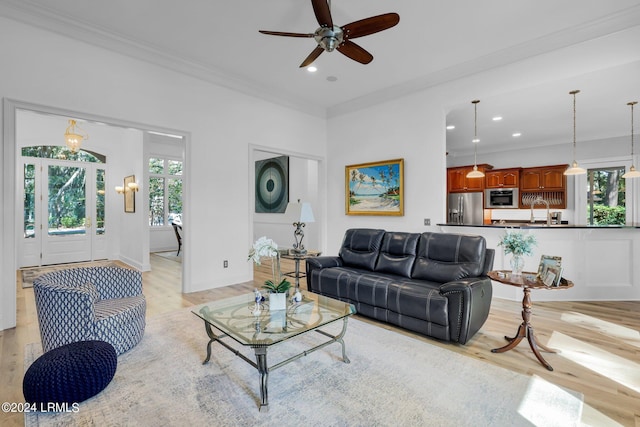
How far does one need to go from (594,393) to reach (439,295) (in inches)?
46.3

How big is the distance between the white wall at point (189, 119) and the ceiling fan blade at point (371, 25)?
2713 mm

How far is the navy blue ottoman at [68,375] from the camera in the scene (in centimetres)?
182

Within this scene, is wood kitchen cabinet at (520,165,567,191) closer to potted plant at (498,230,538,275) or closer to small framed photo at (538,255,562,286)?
potted plant at (498,230,538,275)

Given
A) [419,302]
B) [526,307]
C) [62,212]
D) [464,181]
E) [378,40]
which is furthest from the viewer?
[464,181]

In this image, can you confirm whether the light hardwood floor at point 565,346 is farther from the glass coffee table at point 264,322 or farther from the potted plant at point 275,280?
the potted plant at point 275,280

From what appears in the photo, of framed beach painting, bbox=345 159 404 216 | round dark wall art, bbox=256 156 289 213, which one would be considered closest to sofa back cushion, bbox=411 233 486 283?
framed beach painting, bbox=345 159 404 216

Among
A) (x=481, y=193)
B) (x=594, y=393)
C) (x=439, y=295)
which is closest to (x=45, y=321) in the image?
(x=439, y=295)

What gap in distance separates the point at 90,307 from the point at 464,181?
8386 millimetres

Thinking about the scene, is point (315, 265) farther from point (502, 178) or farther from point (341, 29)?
point (502, 178)

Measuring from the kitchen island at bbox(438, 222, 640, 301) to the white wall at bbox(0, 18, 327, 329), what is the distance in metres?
3.93

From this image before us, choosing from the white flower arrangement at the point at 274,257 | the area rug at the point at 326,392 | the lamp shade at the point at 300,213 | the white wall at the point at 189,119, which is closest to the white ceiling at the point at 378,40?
the white wall at the point at 189,119

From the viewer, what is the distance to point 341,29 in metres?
2.83

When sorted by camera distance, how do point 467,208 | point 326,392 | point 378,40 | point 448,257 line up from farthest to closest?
point 467,208 → point 378,40 → point 448,257 → point 326,392

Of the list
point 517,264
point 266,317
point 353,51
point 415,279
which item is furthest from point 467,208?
point 266,317
